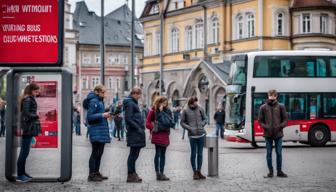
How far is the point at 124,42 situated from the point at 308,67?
79.8 meters

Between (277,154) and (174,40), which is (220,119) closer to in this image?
(277,154)

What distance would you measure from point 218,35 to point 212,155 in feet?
162

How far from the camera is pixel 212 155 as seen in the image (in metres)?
16.5

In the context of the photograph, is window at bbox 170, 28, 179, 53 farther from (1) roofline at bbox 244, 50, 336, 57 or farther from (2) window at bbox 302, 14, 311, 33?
(1) roofline at bbox 244, 50, 336, 57

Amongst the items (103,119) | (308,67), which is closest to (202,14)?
(308,67)

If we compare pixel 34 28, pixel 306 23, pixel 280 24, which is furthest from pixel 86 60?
pixel 34 28

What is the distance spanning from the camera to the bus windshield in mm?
30125

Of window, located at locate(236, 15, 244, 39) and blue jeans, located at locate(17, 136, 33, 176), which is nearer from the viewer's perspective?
blue jeans, located at locate(17, 136, 33, 176)

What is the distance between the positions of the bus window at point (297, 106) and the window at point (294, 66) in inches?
35.5

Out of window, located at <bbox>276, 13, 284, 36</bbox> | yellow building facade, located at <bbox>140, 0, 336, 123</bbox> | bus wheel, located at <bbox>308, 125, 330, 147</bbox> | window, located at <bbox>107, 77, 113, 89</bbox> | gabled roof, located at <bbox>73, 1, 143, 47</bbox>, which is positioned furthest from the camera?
window, located at <bbox>107, 77, 113, 89</bbox>

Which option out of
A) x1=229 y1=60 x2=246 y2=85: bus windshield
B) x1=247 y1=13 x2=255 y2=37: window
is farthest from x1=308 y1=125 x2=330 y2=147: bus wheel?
x1=247 y1=13 x2=255 y2=37: window

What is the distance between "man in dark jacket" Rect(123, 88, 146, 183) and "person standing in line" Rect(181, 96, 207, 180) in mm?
1430

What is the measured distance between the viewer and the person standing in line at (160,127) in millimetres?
15555

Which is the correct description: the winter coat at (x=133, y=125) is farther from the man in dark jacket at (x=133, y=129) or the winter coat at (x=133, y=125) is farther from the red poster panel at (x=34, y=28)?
the red poster panel at (x=34, y=28)
